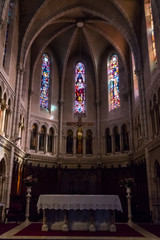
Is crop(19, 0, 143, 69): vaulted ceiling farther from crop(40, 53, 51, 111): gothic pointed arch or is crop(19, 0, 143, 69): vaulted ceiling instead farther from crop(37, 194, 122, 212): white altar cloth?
crop(37, 194, 122, 212): white altar cloth

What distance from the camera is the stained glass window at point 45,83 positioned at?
78.0ft

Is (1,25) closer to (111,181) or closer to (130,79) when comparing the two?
(130,79)

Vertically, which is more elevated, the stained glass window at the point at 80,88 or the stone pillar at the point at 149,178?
the stained glass window at the point at 80,88

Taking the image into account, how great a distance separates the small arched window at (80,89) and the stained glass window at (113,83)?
2.99m

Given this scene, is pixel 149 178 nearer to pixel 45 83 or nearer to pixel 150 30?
pixel 150 30

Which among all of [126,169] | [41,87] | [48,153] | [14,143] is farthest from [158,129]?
[41,87]

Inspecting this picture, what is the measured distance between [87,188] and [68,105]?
8784 millimetres

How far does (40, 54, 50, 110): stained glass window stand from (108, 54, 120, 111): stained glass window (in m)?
6.57

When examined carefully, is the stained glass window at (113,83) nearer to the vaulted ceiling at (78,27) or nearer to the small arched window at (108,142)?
→ the vaulted ceiling at (78,27)

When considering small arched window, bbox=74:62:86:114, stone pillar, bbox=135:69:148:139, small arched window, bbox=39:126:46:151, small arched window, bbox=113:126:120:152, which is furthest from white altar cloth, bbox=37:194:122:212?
small arched window, bbox=74:62:86:114

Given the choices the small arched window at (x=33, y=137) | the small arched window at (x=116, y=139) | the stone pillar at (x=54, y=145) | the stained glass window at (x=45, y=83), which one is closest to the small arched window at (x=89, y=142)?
the small arched window at (x=116, y=139)

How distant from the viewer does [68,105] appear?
81.5ft

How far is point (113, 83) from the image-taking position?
79.4 ft

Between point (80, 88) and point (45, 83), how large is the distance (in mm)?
3910
